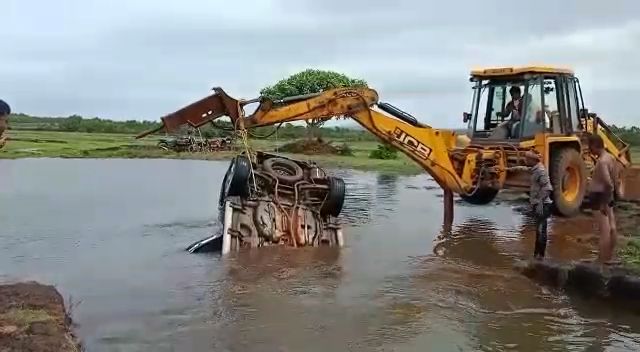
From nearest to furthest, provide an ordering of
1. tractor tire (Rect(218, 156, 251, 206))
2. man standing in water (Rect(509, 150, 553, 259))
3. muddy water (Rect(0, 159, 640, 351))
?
1. muddy water (Rect(0, 159, 640, 351))
2. man standing in water (Rect(509, 150, 553, 259))
3. tractor tire (Rect(218, 156, 251, 206))

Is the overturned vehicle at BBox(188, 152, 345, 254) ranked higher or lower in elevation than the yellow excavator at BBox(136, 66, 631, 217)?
lower

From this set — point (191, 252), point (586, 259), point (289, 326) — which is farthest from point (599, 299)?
point (191, 252)

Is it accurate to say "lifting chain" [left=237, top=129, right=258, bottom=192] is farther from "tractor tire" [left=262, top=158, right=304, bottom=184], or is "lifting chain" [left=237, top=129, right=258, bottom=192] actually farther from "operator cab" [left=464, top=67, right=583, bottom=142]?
"operator cab" [left=464, top=67, right=583, bottom=142]

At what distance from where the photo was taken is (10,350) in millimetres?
5766

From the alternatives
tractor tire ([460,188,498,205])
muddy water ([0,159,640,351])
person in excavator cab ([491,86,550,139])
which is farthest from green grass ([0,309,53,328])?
person in excavator cab ([491,86,550,139])

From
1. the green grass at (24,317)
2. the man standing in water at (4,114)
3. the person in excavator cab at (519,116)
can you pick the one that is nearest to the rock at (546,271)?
the person in excavator cab at (519,116)

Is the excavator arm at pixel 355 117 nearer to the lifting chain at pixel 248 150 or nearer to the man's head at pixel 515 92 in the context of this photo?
the lifting chain at pixel 248 150

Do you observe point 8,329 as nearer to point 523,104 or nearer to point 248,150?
point 248,150

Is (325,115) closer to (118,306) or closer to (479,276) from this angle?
(479,276)

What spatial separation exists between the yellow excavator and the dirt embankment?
590cm

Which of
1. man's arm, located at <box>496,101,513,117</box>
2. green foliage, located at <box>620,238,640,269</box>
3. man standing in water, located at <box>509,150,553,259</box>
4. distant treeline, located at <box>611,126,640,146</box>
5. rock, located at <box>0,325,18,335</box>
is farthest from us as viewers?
distant treeline, located at <box>611,126,640,146</box>

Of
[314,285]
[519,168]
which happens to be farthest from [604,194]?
[314,285]

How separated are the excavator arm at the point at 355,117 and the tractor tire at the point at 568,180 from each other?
155 centimetres

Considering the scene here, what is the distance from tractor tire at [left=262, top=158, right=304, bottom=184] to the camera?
12.4 metres
